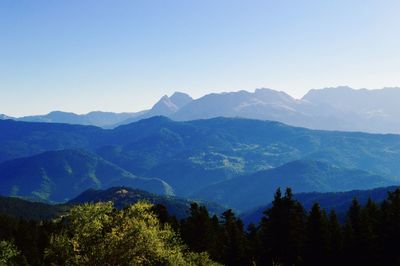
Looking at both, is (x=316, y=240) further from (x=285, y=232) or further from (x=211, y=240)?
(x=211, y=240)

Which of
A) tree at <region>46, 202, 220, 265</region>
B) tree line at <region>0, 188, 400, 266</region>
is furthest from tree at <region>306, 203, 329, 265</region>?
tree at <region>46, 202, 220, 265</region>

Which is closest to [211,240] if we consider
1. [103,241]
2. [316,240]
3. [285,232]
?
[285,232]

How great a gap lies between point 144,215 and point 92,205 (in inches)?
254

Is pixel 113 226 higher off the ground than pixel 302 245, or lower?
higher

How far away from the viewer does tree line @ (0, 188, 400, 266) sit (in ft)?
174

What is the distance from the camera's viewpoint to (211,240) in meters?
102

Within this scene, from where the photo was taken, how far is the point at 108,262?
52031 millimetres

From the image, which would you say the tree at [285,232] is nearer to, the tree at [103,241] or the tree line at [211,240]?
the tree line at [211,240]

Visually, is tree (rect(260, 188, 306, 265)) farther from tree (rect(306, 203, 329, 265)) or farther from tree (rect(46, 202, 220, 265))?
tree (rect(46, 202, 220, 265))

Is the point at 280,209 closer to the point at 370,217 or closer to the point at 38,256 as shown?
the point at 370,217

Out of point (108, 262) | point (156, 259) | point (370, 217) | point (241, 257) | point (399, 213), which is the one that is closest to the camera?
point (108, 262)

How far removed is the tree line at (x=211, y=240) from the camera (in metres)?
53.0

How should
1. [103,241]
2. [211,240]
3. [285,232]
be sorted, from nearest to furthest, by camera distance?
[103,241] < [285,232] < [211,240]

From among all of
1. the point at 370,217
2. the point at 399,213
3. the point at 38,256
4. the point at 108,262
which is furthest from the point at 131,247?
the point at 38,256
